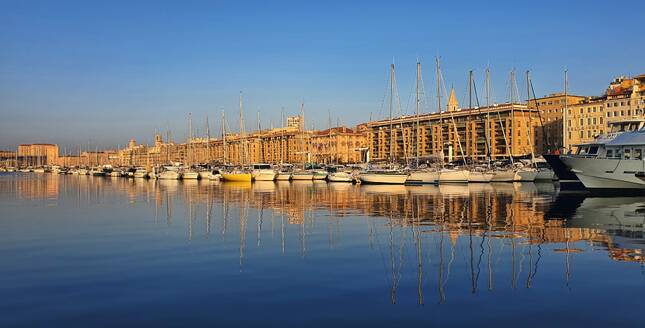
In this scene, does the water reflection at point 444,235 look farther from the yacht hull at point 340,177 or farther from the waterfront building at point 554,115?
the waterfront building at point 554,115

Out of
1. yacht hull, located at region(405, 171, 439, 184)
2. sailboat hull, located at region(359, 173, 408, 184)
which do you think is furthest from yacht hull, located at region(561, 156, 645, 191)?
sailboat hull, located at region(359, 173, 408, 184)

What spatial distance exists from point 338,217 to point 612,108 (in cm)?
11654

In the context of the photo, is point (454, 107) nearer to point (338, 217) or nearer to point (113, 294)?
point (338, 217)

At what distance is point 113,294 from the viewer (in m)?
12.2

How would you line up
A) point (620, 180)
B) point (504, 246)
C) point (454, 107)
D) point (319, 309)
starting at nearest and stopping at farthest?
point (319, 309) < point (504, 246) < point (620, 180) < point (454, 107)

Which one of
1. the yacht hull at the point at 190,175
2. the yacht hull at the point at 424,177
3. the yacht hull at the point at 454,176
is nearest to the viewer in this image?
the yacht hull at the point at 424,177

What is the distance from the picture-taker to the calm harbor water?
411 inches

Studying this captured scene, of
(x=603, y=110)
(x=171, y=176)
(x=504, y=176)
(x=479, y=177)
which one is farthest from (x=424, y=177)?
(x=603, y=110)

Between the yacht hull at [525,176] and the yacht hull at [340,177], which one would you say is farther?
the yacht hull at [340,177]

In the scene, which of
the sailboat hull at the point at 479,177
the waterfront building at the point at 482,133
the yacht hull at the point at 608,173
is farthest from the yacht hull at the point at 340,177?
the waterfront building at the point at 482,133

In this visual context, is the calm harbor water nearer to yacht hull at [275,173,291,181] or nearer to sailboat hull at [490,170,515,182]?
sailboat hull at [490,170,515,182]

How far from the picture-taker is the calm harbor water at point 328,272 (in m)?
10.4

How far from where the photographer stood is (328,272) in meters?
14.4

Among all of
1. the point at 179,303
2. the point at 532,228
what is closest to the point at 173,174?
the point at 532,228
